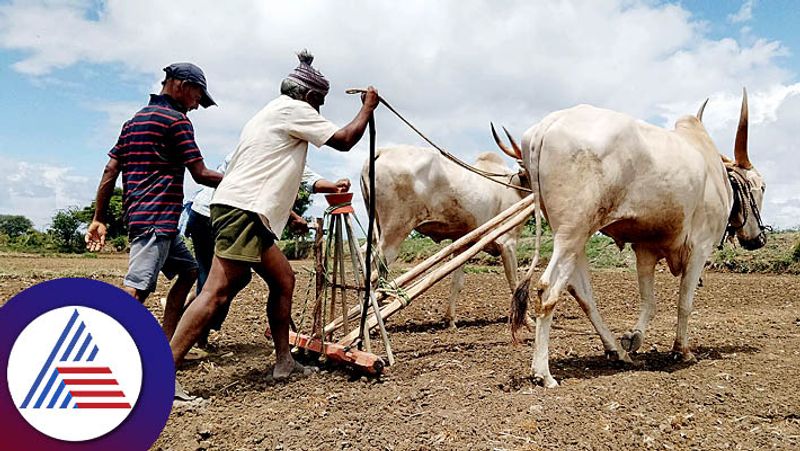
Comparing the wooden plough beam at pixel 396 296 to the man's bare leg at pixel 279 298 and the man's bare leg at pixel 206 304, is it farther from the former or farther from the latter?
the man's bare leg at pixel 206 304

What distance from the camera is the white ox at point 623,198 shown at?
4480 mm

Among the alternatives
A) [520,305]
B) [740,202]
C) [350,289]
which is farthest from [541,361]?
[740,202]

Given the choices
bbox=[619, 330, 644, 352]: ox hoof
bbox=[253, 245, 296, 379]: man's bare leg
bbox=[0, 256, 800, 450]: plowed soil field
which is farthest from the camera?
bbox=[619, 330, 644, 352]: ox hoof

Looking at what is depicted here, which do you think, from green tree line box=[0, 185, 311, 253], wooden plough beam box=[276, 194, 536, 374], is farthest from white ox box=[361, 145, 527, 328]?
green tree line box=[0, 185, 311, 253]

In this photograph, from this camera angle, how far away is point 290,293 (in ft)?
14.5

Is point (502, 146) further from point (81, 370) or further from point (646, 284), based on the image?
point (81, 370)

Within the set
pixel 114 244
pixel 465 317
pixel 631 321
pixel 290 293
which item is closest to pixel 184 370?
pixel 290 293

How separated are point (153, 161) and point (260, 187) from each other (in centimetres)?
70

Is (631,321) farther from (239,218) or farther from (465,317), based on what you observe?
(239,218)

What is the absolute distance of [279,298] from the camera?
4418mm

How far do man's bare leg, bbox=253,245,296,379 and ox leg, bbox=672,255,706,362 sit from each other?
3.15m

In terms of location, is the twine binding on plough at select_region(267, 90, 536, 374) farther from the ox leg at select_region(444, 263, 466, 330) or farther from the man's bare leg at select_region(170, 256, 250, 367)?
the ox leg at select_region(444, 263, 466, 330)

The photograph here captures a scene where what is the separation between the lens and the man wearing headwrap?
3967 millimetres

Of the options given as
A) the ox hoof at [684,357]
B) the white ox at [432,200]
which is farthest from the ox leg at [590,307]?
the white ox at [432,200]
